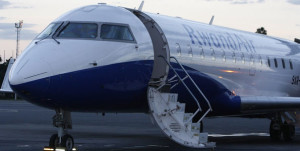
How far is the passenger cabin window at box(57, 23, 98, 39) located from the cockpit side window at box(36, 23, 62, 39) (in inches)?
10.6

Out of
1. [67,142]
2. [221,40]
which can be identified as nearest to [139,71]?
[67,142]

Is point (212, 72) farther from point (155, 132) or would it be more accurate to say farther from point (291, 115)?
point (155, 132)

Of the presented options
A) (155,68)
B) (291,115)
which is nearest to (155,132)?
(291,115)

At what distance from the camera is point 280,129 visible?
23.9 meters

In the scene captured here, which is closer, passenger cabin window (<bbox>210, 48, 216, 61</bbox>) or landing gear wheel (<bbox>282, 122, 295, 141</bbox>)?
passenger cabin window (<bbox>210, 48, 216, 61</bbox>)

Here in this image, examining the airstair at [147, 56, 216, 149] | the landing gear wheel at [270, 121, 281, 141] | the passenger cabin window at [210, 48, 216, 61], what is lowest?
the landing gear wheel at [270, 121, 281, 141]

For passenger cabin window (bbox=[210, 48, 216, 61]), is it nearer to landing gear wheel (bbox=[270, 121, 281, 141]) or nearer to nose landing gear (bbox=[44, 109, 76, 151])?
landing gear wheel (bbox=[270, 121, 281, 141])

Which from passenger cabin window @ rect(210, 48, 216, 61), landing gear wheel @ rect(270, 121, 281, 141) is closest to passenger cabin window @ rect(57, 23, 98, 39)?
passenger cabin window @ rect(210, 48, 216, 61)

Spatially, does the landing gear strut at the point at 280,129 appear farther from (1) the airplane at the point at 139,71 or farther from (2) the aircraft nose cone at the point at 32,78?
(2) the aircraft nose cone at the point at 32,78

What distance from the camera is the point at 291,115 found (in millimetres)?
23031

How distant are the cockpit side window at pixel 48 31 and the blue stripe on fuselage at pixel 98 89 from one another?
1683 mm

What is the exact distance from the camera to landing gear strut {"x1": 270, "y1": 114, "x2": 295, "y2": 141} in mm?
23594

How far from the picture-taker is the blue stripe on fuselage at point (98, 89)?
1490 cm

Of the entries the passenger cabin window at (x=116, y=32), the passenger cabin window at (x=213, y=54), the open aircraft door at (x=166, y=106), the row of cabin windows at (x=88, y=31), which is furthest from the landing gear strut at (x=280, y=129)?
the row of cabin windows at (x=88, y=31)
